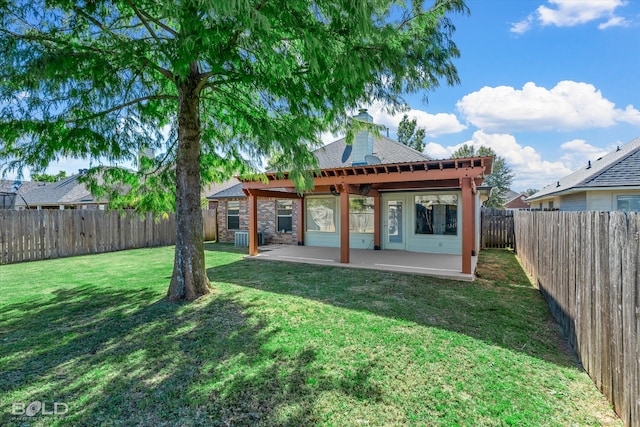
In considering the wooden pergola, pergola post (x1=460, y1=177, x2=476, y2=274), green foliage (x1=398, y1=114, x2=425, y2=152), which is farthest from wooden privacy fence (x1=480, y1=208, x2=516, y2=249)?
green foliage (x1=398, y1=114, x2=425, y2=152)

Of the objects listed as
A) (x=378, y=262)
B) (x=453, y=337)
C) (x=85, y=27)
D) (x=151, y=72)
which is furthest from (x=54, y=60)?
(x=378, y=262)

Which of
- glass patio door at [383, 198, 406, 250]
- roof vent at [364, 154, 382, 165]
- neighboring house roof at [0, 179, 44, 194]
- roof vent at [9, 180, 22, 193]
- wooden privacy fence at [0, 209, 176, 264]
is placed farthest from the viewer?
neighboring house roof at [0, 179, 44, 194]

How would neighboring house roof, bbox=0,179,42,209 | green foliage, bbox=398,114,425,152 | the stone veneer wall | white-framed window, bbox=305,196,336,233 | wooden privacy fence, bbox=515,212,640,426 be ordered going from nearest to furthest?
wooden privacy fence, bbox=515,212,640,426 < white-framed window, bbox=305,196,336,233 < the stone veneer wall < neighboring house roof, bbox=0,179,42,209 < green foliage, bbox=398,114,425,152

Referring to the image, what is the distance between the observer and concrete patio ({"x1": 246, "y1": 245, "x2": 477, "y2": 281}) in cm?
839

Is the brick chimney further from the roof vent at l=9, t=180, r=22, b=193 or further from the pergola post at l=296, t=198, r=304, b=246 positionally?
the roof vent at l=9, t=180, r=22, b=193

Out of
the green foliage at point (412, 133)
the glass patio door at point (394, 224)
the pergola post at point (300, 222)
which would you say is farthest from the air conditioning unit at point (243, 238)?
the green foliage at point (412, 133)

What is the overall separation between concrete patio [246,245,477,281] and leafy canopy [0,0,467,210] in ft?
14.9

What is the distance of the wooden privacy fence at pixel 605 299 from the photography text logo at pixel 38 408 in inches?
181

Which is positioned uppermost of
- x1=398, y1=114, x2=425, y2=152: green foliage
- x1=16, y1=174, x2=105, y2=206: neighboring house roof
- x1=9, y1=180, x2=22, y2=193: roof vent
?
x1=398, y1=114, x2=425, y2=152: green foliage

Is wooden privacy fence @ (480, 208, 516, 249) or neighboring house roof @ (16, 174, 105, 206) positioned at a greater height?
neighboring house roof @ (16, 174, 105, 206)

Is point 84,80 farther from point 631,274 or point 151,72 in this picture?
point 631,274

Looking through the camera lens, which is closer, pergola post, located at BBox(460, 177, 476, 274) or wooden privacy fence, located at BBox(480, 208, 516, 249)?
pergola post, located at BBox(460, 177, 476, 274)

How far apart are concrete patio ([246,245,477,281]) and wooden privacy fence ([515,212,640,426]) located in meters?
3.52

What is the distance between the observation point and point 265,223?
1559 centimetres
